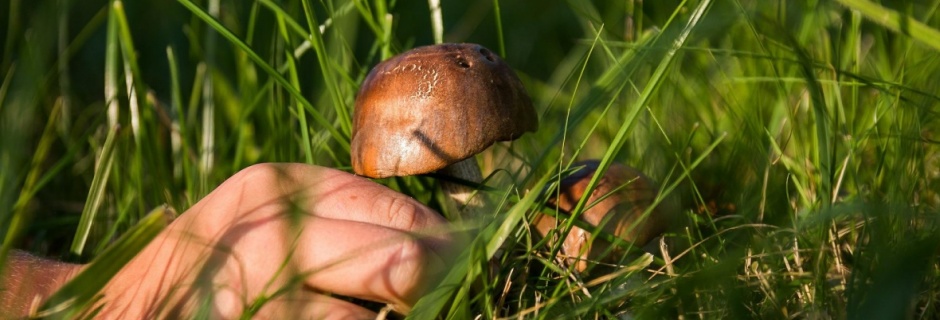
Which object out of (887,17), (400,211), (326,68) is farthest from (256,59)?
(887,17)

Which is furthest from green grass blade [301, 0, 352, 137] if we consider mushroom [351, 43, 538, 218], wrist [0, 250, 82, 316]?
wrist [0, 250, 82, 316]

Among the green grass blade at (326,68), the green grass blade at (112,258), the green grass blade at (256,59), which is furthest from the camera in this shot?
the green grass blade at (326,68)

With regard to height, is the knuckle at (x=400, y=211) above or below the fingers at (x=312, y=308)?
above

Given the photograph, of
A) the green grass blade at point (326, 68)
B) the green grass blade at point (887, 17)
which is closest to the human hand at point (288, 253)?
the green grass blade at point (326, 68)

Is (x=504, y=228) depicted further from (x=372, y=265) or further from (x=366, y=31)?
(x=366, y=31)

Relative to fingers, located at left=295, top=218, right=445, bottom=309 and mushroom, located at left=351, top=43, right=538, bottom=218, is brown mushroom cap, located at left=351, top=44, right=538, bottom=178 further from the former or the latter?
fingers, located at left=295, top=218, right=445, bottom=309

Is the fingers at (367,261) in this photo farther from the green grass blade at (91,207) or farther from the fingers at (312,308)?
the green grass blade at (91,207)

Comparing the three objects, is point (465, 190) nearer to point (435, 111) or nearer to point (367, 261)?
point (435, 111)
